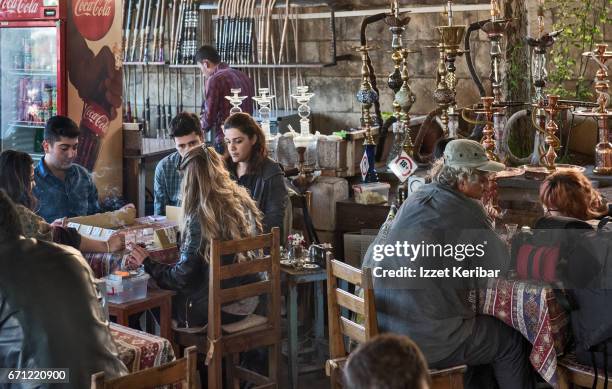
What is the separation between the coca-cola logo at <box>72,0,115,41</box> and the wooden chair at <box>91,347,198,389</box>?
4637mm

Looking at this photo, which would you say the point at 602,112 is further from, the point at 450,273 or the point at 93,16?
the point at 93,16

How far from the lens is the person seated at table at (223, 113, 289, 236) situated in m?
5.83

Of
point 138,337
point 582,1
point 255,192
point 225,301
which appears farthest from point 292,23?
point 138,337

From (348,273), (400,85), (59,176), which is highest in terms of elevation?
(400,85)

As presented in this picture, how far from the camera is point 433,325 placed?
167 inches

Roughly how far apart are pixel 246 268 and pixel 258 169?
1164 millimetres

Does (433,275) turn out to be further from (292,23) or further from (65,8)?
(292,23)

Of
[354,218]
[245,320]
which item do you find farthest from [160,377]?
[354,218]

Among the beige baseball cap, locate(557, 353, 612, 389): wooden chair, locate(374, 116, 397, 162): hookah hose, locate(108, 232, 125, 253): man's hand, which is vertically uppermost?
locate(374, 116, 397, 162): hookah hose

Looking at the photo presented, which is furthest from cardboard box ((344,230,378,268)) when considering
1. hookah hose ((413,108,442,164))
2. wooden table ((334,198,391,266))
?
hookah hose ((413,108,442,164))

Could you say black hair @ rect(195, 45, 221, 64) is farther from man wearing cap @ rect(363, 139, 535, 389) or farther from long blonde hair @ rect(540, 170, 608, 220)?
long blonde hair @ rect(540, 170, 608, 220)

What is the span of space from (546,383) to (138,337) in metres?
1.92

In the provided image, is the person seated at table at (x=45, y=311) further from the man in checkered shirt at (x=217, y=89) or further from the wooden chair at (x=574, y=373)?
the man in checkered shirt at (x=217, y=89)

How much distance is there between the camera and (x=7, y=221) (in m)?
3.25
